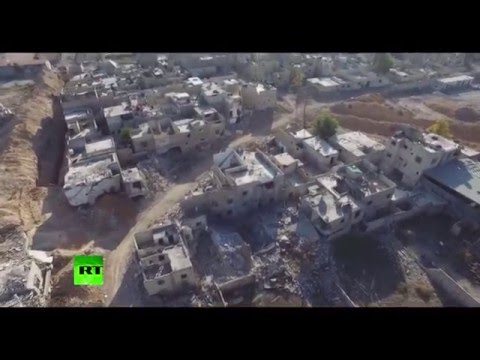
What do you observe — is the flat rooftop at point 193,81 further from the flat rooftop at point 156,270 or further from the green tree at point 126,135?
the flat rooftop at point 156,270

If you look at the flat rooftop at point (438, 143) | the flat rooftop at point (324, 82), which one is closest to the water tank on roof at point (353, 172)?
the flat rooftop at point (438, 143)

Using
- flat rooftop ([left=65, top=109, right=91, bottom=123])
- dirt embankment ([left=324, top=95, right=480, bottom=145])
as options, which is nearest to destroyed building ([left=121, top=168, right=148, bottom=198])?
flat rooftop ([left=65, top=109, right=91, bottom=123])

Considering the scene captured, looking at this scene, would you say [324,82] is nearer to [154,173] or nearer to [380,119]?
[380,119]

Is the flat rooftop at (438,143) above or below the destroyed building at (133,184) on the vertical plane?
above

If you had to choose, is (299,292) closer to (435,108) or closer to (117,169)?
(117,169)

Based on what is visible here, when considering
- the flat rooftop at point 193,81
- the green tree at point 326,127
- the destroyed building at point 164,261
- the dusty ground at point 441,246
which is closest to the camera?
the destroyed building at point 164,261

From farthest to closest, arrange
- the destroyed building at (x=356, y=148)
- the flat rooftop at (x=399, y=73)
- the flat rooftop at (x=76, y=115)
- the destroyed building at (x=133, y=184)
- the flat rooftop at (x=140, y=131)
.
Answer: the flat rooftop at (x=399, y=73) < the flat rooftop at (x=76, y=115) < the flat rooftop at (x=140, y=131) < the destroyed building at (x=356, y=148) < the destroyed building at (x=133, y=184)
